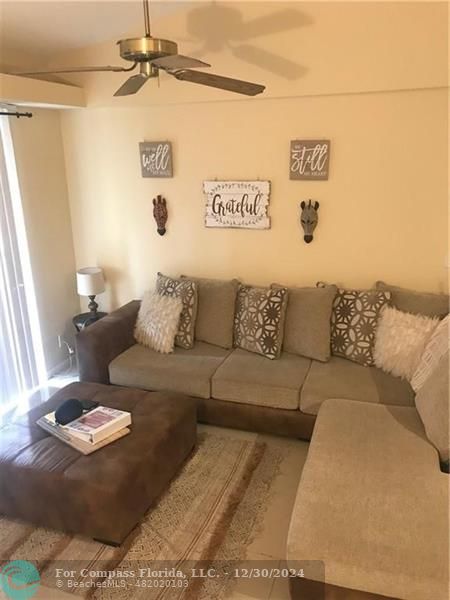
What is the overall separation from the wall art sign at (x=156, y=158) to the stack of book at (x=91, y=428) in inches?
78.1

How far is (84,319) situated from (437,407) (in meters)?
2.88

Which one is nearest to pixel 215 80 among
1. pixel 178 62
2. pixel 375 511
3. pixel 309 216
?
pixel 178 62

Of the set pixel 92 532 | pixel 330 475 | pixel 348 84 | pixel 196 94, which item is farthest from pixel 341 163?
pixel 92 532

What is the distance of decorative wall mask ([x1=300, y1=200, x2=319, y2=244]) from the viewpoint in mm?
3461

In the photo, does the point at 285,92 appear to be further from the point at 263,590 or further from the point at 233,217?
the point at 263,590

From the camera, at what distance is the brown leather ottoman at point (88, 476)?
7.36ft

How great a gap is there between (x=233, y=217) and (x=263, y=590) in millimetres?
2482

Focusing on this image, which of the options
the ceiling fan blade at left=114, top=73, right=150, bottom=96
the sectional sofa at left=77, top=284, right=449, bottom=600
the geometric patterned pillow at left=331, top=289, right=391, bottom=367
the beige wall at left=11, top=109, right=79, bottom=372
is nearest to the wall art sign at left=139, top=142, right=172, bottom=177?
the beige wall at left=11, top=109, right=79, bottom=372

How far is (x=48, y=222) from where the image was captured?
3971 mm

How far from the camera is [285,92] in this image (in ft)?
10.8

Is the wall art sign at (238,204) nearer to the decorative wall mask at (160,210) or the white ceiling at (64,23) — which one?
the decorative wall mask at (160,210)

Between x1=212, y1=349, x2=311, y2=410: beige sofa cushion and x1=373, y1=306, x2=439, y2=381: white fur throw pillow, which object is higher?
x1=373, y1=306, x2=439, y2=381: white fur throw pillow

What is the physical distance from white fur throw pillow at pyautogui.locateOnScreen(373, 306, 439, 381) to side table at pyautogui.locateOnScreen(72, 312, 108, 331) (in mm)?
2284

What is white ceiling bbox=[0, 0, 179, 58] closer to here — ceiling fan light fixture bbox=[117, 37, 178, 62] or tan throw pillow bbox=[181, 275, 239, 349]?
ceiling fan light fixture bbox=[117, 37, 178, 62]
